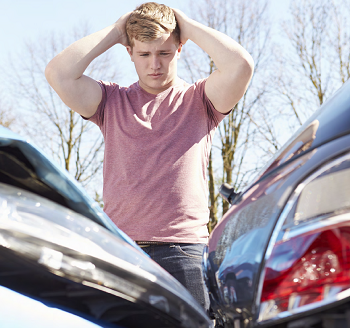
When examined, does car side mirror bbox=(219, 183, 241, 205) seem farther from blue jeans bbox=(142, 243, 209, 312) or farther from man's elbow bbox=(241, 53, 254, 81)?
man's elbow bbox=(241, 53, 254, 81)

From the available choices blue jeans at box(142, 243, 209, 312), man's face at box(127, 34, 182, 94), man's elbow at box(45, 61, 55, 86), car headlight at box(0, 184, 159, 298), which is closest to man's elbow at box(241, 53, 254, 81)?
man's face at box(127, 34, 182, 94)

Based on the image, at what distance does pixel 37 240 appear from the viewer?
0.60 m

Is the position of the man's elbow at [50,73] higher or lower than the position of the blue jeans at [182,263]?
higher

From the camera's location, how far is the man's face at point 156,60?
205cm

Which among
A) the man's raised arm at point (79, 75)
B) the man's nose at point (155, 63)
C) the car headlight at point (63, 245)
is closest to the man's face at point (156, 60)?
the man's nose at point (155, 63)

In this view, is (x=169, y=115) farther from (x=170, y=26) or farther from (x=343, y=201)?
(x=343, y=201)

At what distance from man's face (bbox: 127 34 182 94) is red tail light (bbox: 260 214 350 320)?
4.94 ft

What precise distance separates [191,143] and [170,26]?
0.65 metres

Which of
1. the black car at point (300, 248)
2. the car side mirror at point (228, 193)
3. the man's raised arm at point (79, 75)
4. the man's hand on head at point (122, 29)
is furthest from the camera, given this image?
the man's hand on head at point (122, 29)

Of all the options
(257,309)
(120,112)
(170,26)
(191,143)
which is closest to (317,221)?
(257,309)

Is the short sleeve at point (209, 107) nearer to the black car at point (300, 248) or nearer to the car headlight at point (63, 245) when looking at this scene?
the black car at point (300, 248)

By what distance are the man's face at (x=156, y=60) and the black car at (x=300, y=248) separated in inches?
53.2

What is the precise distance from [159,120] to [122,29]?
630 millimetres

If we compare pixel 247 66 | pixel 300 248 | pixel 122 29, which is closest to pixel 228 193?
pixel 300 248
